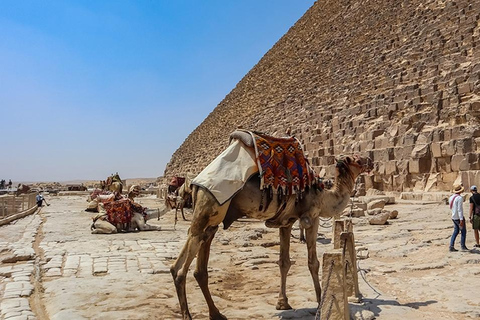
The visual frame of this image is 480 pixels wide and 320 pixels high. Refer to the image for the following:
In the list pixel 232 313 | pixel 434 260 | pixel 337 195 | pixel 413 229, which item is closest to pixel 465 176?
pixel 413 229

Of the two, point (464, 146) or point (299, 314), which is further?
point (464, 146)

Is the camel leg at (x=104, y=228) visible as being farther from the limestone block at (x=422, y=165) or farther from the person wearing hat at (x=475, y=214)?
the limestone block at (x=422, y=165)

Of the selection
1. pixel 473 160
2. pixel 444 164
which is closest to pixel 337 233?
pixel 473 160

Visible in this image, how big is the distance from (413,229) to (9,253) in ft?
22.7

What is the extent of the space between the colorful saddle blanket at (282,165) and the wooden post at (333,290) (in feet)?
3.34

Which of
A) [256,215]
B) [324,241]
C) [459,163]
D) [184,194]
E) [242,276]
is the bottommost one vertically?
[242,276]

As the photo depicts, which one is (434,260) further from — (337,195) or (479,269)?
(337,195)

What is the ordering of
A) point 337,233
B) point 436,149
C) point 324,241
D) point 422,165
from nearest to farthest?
point 337,233
point 324,241
point 436,149
point 422,165

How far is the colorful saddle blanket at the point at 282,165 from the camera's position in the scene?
4016 millimetres

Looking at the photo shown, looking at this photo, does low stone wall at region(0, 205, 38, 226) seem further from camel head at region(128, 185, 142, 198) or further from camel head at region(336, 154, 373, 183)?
camel head at region(336, 154, 373, 183)

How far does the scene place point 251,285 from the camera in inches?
208

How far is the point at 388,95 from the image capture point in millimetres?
20719

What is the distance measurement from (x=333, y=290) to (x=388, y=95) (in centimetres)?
1899

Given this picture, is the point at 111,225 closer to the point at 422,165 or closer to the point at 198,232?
the point at 198,232
